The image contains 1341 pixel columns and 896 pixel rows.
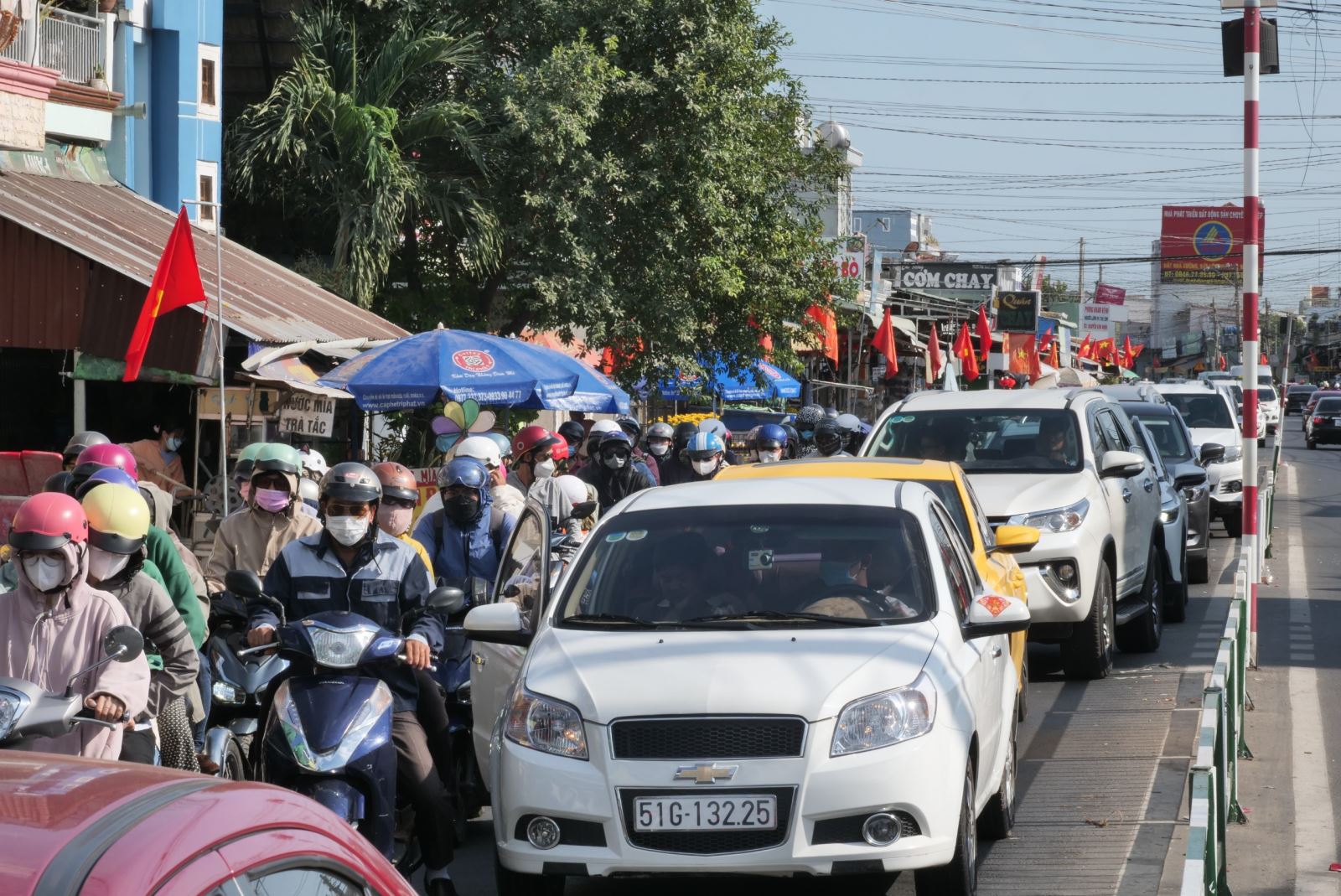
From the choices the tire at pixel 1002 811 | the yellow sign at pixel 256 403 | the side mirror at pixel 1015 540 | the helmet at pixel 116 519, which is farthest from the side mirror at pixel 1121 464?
the yellow sign at pixel 256 403

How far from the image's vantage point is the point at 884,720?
19.3 ft

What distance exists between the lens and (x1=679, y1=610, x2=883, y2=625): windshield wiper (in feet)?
21.2

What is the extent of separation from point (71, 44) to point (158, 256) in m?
4.31

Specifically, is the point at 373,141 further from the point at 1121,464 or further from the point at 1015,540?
the point at 1015,540

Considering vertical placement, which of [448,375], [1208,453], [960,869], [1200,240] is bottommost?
[960,869]

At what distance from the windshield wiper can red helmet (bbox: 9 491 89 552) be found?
2312 millimetres

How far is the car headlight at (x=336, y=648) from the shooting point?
5.76 meters

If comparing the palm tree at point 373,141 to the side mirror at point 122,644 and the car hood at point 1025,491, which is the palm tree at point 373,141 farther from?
the side mirror at point 122,644

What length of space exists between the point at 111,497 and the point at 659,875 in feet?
7.17

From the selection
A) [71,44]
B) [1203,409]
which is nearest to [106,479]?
[71,44]

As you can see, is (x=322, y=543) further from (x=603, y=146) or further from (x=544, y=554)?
(x=603, y=146)

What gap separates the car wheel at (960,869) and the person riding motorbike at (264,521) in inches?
140

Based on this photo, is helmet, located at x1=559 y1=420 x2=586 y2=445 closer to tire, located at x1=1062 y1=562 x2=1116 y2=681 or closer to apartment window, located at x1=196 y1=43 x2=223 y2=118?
tire, located at x1=1062 y1=562 x2=1116 y2=681

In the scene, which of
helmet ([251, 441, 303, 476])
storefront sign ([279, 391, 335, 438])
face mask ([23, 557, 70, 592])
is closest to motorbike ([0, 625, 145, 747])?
face mask ([23, 557, 70, 592])
